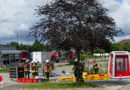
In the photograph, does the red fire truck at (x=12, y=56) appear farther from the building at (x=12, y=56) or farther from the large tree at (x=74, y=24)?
the large tree at (x=74, y=24)

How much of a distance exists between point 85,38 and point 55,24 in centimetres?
185

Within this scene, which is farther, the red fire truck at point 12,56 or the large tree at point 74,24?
the red fire truck at point 12,56

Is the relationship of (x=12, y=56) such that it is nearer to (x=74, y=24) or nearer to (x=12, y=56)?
(x=12, y=56)

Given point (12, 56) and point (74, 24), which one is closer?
point (74, 24)

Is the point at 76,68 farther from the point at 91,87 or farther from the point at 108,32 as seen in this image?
the point at 108,32

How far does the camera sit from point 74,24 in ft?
43.8

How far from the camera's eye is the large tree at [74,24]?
521 inches

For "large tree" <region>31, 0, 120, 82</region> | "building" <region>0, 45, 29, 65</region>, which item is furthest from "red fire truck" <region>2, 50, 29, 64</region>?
"large tree" <region>31, 0, 120, 82</region>

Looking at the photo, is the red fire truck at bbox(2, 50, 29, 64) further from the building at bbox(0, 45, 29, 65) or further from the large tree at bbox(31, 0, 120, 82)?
the large tree at bbox(31, 0, 120, 82)

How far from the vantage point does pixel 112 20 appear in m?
14.5

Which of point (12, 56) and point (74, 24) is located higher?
point (74, 24)

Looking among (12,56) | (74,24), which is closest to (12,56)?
(12,56)

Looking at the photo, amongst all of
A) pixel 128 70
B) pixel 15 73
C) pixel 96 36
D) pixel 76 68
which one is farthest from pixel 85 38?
pixel 15 73

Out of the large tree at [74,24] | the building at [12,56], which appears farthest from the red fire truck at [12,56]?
the large tree at [74,24]
